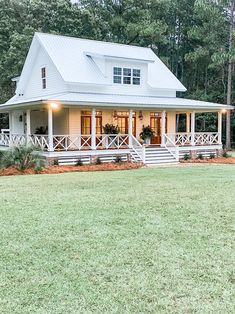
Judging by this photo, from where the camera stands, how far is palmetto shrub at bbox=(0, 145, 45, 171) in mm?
14828

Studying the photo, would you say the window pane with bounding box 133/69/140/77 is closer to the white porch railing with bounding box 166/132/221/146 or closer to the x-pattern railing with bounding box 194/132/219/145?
the white porch railing with bounding box 166/132/221/146

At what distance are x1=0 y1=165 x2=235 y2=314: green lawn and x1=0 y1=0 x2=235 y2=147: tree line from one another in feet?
74.3

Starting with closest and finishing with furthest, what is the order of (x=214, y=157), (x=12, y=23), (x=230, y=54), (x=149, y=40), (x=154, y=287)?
(x=154, y=287), (x=214, y=157), (x=230, y=54), (x=12, y=23), (x=149, y=40)

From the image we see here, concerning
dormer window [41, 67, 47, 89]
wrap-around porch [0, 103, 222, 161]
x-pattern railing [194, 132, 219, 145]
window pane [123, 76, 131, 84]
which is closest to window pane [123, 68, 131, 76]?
window pane [123, 76, 131, 84]

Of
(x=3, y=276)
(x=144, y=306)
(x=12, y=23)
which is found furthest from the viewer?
(x=12, y=23)

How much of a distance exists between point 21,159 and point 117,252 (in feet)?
34.6

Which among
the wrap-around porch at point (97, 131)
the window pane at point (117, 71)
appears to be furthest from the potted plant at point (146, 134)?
the window pane at point (117, 71)

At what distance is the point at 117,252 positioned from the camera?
17.0ft

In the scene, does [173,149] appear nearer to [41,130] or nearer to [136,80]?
[136,80]

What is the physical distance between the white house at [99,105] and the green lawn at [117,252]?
9.44 meters

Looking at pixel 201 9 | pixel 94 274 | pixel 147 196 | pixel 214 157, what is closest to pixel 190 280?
pixel 94 274

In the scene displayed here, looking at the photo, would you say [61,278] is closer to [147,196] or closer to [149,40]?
[147,196]

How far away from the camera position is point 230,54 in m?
27.8

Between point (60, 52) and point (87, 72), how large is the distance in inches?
86.1
